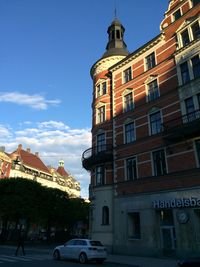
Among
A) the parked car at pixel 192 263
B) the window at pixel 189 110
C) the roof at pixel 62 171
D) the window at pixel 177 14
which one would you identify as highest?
the roof at pixel 62 171

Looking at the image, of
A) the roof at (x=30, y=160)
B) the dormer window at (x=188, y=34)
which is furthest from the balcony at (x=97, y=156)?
the roof at (x=30, y=160)

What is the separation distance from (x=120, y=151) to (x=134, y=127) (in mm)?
2751

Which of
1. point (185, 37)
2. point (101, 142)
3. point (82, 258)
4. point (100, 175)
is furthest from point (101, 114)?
point (82, 258)

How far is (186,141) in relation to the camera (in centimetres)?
2158

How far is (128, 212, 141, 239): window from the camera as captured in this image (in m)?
23.8

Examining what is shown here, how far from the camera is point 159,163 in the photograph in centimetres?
2342

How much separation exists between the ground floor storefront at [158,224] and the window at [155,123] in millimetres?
5637

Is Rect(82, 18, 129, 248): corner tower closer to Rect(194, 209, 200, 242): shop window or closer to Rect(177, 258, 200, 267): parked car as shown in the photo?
Rect(194, 209, 200, 242): shop window

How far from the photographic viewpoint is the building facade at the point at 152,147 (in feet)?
68.7

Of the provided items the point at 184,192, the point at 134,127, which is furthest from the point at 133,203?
the point at 134,127

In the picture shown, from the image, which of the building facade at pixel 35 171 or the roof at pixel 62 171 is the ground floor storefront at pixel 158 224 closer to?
the building facade at pixel 35 171

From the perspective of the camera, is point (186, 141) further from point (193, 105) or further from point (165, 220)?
point (165, 220)

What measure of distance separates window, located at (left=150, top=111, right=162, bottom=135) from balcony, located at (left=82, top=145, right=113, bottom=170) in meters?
5.17

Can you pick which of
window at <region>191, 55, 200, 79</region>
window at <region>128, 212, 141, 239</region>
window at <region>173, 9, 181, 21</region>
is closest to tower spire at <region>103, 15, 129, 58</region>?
window at <region>173, 9, 181, 21</region>
